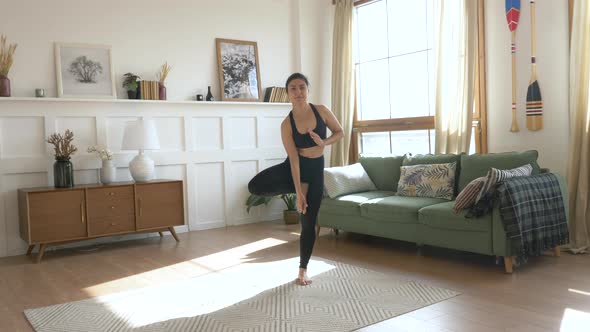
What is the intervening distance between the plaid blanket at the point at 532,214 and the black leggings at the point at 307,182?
1252 millimetres

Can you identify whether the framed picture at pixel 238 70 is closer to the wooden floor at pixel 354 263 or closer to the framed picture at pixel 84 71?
the framed picture at pixel 84 71

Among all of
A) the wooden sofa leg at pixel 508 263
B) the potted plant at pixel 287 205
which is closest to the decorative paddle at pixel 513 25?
the wooden sofa leg at pixel 508 263

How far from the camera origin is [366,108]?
21.4 feet

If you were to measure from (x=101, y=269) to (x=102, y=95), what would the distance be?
194cm

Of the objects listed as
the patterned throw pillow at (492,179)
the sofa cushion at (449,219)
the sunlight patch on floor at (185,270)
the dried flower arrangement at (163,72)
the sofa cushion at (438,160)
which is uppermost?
the dried flower arrangement at (163,72)

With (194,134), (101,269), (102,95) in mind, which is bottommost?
(101,269)

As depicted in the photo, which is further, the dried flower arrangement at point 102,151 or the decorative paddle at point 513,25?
the dried flower arrangement at point 102,151

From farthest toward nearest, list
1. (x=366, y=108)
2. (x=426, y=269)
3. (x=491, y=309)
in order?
A: (x=366, y=108)
(x=426, y=269)
(x=491, y=309)

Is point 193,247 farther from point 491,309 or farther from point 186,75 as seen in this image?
point 491,309

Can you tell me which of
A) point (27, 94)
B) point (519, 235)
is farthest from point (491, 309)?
point (27, 94)

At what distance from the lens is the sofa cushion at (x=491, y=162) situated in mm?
4212

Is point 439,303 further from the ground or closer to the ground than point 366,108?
closer to the ground

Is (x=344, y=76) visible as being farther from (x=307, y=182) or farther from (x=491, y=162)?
(x=307, y=182)

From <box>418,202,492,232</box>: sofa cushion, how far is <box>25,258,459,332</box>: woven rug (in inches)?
25.6
